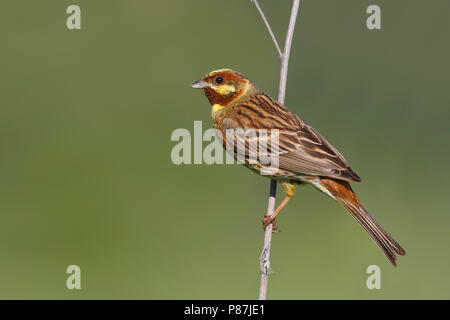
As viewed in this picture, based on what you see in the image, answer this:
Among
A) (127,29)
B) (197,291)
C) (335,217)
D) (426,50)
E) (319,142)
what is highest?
(127,29)

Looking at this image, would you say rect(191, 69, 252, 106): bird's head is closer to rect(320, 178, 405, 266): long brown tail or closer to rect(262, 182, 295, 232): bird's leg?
rect(262, 182, 295, 232): bird's leg

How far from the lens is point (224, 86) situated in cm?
529

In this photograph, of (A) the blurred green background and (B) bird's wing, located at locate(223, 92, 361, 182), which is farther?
(A) the blurred green background

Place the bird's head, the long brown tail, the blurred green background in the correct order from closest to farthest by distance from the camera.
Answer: the long brown tail, the bird's head, the blurred green background

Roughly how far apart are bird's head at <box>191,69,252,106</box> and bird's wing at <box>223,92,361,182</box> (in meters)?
0.14

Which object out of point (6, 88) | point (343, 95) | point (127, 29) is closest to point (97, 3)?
point (127, 29)

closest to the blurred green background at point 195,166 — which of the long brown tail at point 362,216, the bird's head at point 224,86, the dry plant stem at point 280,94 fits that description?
the long brown tail at point 362,216

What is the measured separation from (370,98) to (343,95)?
12.3 inches

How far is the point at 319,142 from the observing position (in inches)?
199

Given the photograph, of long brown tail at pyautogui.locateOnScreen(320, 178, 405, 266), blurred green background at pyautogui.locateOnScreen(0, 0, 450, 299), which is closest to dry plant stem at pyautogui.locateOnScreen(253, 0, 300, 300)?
long brown tail at pyautogui.locateOnScreen(320, 178, 405, 266)

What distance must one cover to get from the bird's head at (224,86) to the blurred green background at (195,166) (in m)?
1.73

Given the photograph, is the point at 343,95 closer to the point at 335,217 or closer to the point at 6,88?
the point at 335,217

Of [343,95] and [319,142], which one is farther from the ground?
[343,95]

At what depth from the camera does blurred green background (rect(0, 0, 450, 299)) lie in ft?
20.5
